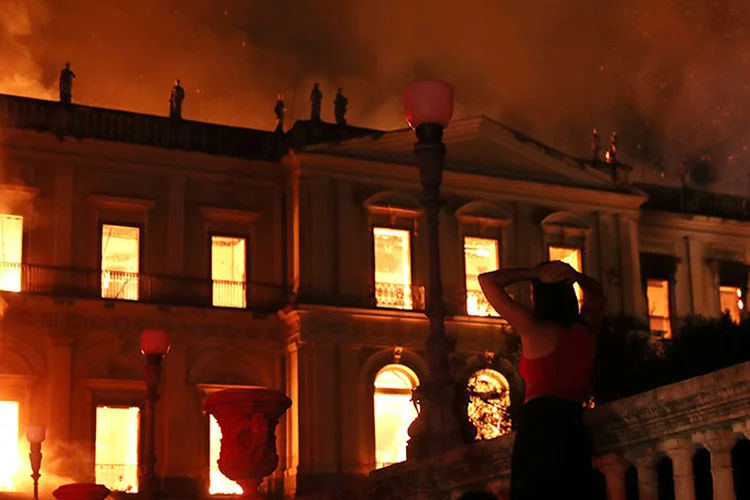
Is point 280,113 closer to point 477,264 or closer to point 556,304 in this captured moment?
point 477,264

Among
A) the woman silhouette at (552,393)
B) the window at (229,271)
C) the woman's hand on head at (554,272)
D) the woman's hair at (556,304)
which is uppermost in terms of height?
the window at (229,271)

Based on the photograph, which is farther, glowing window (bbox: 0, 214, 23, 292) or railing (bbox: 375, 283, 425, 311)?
railing (bbox: 375, 283, 425, 311)

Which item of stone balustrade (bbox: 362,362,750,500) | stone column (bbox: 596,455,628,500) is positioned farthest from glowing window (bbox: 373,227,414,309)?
stone column (bbox: 596,455,628,500)

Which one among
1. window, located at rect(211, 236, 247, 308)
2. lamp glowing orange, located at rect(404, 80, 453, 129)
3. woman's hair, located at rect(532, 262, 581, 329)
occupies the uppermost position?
window, located at rect(211, 236, 247, 308)

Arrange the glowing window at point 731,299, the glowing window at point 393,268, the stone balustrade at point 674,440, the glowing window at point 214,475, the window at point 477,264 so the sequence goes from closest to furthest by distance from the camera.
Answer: the stone balustrade at point 674,440
the glowing window at point 214,475
the glowing window at point 393,268
the window at point 477,264
the glowing window at point 731,299

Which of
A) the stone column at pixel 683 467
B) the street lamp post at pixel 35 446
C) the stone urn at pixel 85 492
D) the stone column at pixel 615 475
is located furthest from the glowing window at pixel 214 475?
the stone column at pixel 683 467

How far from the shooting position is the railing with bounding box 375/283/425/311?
32.2 metres

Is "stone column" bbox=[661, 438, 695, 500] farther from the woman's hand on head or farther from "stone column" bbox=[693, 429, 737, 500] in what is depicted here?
the woman's hand on head

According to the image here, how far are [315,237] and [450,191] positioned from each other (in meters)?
3.78

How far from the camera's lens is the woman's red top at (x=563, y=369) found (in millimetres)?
5586

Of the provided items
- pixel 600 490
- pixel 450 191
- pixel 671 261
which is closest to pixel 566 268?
pixel 600 490

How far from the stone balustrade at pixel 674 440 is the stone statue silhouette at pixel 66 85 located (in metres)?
24.7

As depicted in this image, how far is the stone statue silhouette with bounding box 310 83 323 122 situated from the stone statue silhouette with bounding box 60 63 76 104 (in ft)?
18.5

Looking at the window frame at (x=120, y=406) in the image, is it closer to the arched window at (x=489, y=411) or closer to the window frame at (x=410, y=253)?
the window frame at (x=410, y=253)
